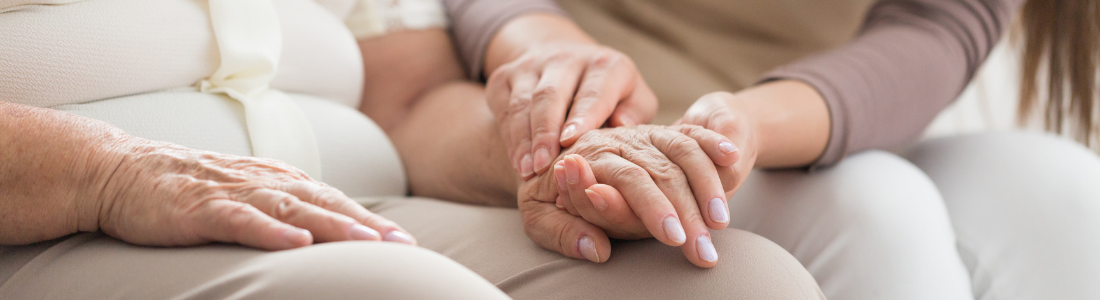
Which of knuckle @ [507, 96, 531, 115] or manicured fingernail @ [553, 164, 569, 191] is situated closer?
manicured fingernail @ [553, 164, 569, 191]

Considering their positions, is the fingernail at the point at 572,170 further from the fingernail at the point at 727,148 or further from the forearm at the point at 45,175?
the forearm at the point at 45,175

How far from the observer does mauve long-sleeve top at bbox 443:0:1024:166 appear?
28.9 inches

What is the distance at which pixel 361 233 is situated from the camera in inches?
15.9

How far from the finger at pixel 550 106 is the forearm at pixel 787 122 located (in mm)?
170

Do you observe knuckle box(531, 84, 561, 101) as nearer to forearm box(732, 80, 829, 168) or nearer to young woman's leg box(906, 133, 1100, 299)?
forearm box(732, 80, 829, 168)

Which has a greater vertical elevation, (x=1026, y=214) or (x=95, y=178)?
(x=95, y=178)

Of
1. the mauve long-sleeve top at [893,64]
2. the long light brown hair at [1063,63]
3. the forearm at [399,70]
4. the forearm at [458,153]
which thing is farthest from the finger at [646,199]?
the long light brown hair at [1063,63]

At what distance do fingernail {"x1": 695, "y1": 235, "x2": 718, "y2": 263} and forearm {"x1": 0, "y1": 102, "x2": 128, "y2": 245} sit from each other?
419 mm

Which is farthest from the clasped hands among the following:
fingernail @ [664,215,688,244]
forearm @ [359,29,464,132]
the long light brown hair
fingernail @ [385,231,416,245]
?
the long light brown hair

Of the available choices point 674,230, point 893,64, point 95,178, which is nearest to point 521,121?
point 674,230

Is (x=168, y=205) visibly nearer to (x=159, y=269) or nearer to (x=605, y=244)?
(x=159, y=269)

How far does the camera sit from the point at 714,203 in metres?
0.48

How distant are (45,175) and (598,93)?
1.49ft

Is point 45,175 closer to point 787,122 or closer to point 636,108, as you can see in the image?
point 636,108
